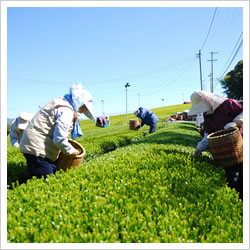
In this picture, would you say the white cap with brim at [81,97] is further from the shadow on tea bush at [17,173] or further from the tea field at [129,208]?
the shadow on tea bush at [17,173]

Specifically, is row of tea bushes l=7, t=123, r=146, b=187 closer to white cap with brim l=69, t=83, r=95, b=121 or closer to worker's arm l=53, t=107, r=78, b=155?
worker's arm l=53, t=107, r=78, b=155

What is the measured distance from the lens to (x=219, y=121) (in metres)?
4.00

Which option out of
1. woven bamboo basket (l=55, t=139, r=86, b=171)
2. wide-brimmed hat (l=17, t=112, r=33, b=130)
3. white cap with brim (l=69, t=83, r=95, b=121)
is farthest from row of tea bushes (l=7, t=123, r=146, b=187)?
white cap with brim (l=69, t=83, r=95, b=121)

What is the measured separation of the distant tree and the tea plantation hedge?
38161 millimetres

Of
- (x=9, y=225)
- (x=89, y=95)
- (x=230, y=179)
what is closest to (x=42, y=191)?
(x=9, y=225)

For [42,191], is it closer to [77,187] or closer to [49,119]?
[77,187]

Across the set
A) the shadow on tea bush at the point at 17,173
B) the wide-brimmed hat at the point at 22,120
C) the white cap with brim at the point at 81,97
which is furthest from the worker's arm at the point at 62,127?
the wide-brimmed hat at the point at 22,120

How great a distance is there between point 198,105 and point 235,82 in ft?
126

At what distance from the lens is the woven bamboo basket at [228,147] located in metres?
3.28

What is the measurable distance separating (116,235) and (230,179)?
2456mm

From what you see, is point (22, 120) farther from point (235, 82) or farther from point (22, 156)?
point (235, 82)

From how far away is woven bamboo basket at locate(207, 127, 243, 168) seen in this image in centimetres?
328

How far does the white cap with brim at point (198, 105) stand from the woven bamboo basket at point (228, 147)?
0.68 metres

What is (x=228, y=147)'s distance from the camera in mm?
3324
